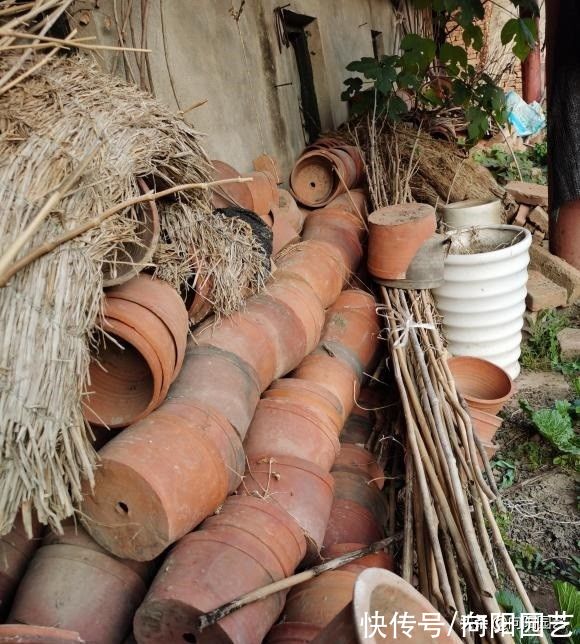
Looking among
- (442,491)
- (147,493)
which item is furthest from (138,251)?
(442,491)

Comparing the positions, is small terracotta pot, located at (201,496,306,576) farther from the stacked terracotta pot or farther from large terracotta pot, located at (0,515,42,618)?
large terracotta pot, located at (0,515,42,618)

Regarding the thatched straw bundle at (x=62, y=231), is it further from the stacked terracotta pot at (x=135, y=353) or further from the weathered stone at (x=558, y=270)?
the weathered stone at (x=558, y=270)

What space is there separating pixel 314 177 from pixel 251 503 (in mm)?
2935

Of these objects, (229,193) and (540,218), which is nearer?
(229,193)

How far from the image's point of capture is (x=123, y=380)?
6.02 ft

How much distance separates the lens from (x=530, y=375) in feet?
12.5

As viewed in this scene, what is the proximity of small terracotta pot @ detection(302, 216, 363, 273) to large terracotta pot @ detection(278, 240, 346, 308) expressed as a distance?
187 mm

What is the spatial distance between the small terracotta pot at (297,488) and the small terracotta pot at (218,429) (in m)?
→ 0.08

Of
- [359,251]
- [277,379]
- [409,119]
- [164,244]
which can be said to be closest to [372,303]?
[359,251]

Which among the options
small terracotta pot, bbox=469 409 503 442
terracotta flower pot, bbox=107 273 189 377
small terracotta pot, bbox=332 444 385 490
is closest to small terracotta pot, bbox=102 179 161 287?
terracotta flower pot, bbox=107 273 189 377

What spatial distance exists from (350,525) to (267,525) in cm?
54

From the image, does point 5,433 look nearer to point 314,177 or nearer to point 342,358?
point 342,358

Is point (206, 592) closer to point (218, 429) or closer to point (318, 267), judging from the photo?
point (218, 429)

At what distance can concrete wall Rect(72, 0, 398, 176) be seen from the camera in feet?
9.14
